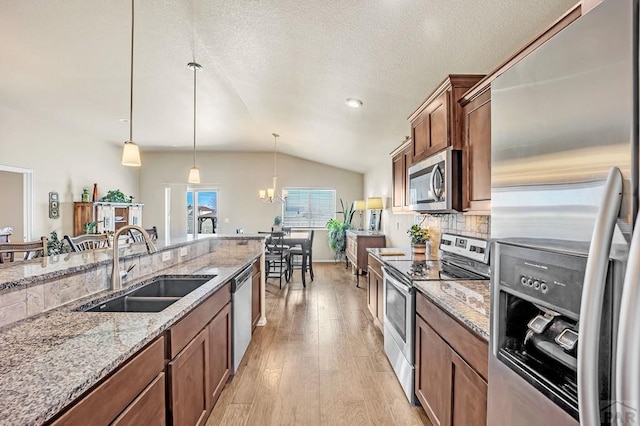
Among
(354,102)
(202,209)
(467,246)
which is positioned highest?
(354,102)

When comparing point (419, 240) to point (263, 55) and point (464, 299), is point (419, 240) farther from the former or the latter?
point (263, 55)

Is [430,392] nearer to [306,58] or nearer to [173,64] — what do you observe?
[306,58]

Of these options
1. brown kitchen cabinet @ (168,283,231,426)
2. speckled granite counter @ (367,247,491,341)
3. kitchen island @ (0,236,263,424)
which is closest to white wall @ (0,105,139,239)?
kitchen island @ (0,236,263,424)

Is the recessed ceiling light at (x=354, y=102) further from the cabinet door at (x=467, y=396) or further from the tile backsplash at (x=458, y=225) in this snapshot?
the cabinet door at (x=467, y=396)

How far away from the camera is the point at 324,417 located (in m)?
2.09

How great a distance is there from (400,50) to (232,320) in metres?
2.37

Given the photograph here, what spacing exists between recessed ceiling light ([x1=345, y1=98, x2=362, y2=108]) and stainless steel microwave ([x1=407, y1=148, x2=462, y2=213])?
4.22 feet

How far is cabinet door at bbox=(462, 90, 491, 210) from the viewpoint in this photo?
5.94ft

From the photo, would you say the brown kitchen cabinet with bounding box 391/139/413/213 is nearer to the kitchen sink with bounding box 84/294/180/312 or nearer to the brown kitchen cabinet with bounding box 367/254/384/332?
the brown kitchen cabinet with bounding box 367/254/384/332

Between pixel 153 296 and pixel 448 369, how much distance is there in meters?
1.89

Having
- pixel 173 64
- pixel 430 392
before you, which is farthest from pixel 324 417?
pixel 173 64

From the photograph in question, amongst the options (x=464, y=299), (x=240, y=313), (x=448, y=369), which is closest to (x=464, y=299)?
(x=464, y=299)

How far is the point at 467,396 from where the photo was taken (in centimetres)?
138

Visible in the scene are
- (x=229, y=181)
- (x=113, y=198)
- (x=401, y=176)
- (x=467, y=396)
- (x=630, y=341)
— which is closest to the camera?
(x=630, y=341)
